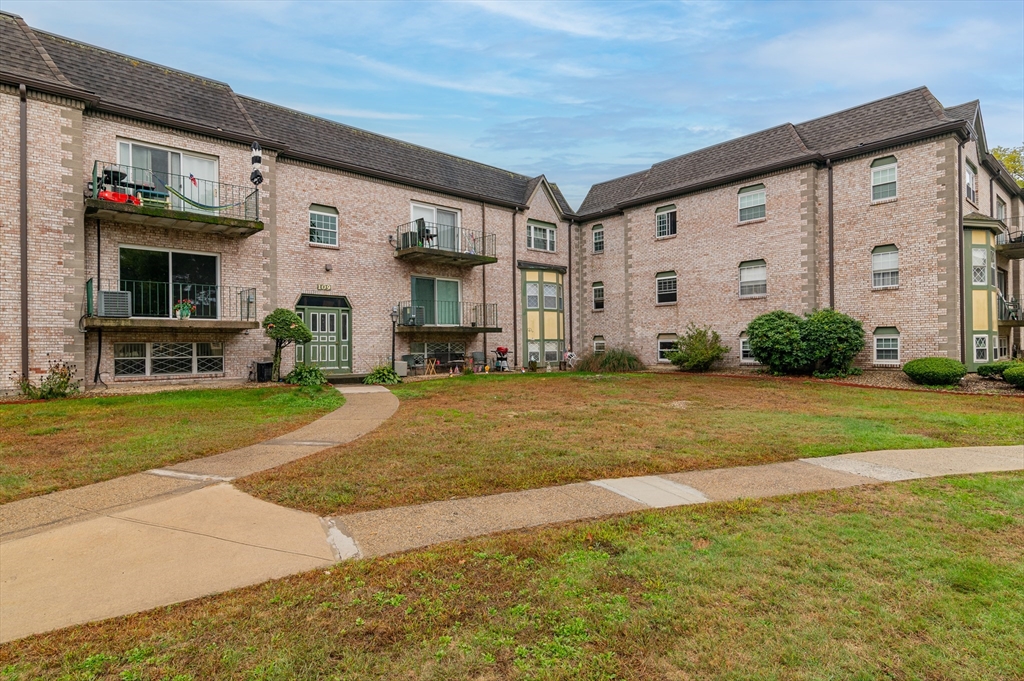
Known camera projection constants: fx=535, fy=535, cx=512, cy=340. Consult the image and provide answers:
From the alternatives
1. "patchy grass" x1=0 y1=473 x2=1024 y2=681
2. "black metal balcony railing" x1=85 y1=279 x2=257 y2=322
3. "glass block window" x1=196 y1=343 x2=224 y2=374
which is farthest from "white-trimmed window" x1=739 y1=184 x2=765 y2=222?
"glass block window" x1=196 y1=343 x2=224 y2=374

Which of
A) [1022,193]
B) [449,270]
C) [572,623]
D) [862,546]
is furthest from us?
[1022,193]

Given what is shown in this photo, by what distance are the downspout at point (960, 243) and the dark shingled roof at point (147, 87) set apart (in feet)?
78.7

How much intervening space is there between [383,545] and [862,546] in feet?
12.2

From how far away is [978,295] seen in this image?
19.1 meters

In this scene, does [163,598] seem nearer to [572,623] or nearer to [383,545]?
[383,545]

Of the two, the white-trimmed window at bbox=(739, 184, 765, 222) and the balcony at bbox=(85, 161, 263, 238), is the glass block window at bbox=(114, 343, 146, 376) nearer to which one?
the balcony at bbox=(85, 161, 263, 238)

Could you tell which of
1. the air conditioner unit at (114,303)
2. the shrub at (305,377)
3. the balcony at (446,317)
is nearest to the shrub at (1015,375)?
the balcony at (446,317)

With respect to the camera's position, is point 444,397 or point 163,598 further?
point 444,397

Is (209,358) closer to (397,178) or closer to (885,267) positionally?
(397,178)

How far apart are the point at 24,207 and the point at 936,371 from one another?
26335 mm

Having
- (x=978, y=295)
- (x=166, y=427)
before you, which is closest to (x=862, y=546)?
(x=166, y=427)

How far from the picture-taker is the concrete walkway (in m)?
3.48

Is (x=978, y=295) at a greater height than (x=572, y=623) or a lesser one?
greater

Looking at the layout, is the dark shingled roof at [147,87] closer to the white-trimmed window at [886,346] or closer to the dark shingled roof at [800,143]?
the dark shingled roof at [800,143]
